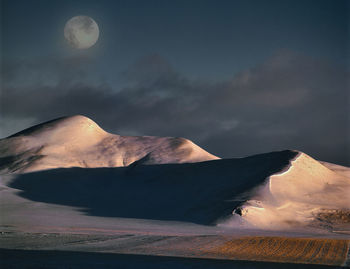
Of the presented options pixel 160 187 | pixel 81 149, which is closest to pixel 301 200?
pixel 160 187

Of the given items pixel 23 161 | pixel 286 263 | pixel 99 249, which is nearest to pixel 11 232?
pixel 99 249

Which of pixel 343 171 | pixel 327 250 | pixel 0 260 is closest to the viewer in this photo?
pixel 0 260

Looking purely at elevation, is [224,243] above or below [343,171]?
below

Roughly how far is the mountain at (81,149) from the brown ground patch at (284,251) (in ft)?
200

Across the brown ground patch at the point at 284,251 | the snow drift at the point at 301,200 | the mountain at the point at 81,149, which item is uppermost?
the mountain at the point at 81,149

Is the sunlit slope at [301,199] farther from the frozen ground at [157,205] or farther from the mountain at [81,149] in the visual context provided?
the mountain at [81,149]

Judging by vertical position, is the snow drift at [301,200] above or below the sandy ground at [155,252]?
above

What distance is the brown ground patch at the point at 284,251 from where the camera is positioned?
84.6 feet

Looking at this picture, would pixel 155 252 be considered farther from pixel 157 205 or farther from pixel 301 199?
pixel 157 205

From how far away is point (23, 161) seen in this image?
98375mm

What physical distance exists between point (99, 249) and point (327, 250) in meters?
15.3

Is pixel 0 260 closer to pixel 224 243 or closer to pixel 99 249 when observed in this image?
pixel 99 249

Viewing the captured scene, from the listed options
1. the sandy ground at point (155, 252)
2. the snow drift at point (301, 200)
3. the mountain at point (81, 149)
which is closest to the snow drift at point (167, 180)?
the snow drift at point (301, 200)

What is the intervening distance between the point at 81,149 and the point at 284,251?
3326 inches
